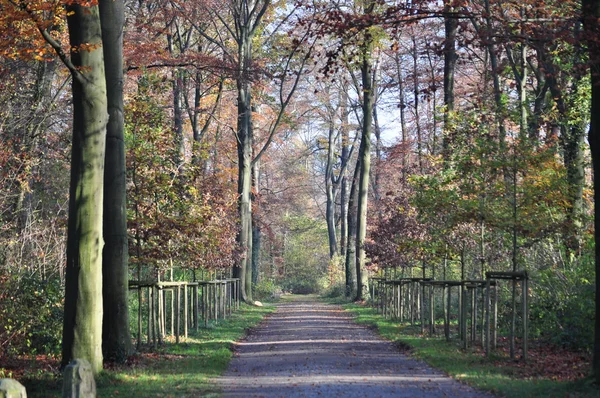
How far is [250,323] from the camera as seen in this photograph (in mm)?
24141

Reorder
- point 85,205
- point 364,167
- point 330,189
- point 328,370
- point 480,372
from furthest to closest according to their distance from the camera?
point 330,189 < point 364,167 < point 328,370 < point 480,372 < point 85,205

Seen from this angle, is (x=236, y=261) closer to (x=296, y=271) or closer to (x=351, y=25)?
(x=351, y=25)

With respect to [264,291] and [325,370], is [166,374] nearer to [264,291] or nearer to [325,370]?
[325,370]

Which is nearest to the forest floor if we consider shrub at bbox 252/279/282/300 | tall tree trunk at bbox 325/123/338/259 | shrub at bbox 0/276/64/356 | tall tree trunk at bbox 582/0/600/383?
shrub at bbox 0/276/64/356

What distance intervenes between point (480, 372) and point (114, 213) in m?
6.72

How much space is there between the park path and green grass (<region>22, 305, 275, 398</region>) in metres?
0.32

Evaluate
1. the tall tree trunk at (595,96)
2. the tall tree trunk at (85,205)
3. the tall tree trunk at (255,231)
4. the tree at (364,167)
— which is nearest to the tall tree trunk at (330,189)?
the tall tree trunk at (255,231)

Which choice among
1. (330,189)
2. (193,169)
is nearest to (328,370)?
(193,169)

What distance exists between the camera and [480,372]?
11.9 metres

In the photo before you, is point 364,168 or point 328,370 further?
point 364,168

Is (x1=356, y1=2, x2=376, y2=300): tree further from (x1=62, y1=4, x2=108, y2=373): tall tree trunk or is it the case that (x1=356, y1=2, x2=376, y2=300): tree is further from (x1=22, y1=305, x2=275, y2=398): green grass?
(x1=62, y1=4, x2=108, y2=373): tall tree trunk

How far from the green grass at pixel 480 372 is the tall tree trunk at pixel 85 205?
548 centimetres

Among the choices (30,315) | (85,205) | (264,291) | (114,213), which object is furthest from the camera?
(264,291)

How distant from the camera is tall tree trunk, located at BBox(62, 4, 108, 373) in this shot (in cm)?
1145
